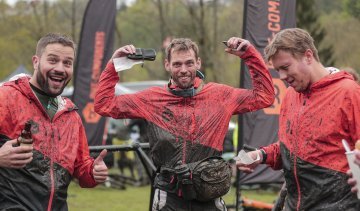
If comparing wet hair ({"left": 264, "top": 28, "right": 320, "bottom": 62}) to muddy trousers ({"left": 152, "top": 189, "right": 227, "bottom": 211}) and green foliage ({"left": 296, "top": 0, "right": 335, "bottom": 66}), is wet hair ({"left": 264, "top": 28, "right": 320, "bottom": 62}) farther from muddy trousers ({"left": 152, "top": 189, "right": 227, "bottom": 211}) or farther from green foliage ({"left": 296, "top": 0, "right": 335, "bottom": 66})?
green foliage ({"left": 296, "top": 0, "right": 335, "bottom": 66})

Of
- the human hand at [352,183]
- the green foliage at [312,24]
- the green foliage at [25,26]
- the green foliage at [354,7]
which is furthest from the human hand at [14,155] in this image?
the green foliage at [25,26]

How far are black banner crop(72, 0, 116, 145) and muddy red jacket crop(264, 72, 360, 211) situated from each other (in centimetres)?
956

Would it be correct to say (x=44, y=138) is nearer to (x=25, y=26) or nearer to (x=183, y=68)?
(x=183, y=68)

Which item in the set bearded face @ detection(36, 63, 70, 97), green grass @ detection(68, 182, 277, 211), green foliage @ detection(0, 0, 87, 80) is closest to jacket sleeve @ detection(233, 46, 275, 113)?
bearded face @ detection(36, 63, 70, 97)

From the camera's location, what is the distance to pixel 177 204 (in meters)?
5.68

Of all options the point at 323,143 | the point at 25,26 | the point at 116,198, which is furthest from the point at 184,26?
the point at 323,143

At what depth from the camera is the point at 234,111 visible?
5934 mm

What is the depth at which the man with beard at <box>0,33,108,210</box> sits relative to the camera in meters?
4.80

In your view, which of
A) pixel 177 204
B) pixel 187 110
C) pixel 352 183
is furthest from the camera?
pixel 187 110

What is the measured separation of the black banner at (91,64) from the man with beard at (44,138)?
8.93 m

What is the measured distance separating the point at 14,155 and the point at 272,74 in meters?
6.56

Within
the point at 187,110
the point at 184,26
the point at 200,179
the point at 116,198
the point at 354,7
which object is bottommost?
the point at 116,198

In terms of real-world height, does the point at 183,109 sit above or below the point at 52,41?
below

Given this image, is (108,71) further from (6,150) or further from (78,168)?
(6,150)
